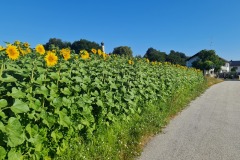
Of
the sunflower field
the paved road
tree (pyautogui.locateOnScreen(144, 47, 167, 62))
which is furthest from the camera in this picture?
tree (pyautogui.locateOnScreen(144, 47, 167, 62))

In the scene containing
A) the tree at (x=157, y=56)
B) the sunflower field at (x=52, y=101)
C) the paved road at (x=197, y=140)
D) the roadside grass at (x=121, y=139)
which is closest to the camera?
the sunflower field at (x=52, y=101)

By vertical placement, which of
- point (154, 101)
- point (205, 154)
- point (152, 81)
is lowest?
point (205, 154)

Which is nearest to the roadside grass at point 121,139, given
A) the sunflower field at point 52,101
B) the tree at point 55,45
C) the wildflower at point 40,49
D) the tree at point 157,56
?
the sunflower field at point 52,101

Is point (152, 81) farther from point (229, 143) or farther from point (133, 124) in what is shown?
point (229, 143)

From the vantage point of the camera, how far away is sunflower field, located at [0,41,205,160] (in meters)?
3.43

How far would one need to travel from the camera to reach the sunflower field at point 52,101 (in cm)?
343

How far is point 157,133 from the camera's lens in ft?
25.3

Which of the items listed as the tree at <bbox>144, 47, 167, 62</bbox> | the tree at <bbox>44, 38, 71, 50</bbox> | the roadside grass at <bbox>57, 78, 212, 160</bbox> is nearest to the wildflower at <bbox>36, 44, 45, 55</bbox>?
the tree at <bbox>44, 38, 71, 50</bbox>

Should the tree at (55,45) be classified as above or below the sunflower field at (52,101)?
above

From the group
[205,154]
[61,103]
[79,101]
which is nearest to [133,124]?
[205,154]

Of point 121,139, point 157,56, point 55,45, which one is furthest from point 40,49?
point 157,56

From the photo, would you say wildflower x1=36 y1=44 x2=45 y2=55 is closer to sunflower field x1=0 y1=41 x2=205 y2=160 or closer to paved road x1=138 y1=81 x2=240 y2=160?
sunflower field x1=0 y1=41 x2=205 y2=160

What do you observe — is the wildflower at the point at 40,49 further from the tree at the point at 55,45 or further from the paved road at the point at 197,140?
the paved road at the point at 197,140

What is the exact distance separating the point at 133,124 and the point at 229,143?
2222 millimetres
